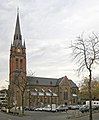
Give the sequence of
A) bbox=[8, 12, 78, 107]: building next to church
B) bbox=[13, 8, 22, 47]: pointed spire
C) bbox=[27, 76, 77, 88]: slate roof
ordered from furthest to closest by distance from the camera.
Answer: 1. bbox=[27, 76, 77, 88]: slate roof
2. bbox=[13, 8, 22, 47]: pointed spire
3. bbox=[8, 12, 78, 107]: building next to church

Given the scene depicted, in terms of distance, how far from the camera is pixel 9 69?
122625 mm

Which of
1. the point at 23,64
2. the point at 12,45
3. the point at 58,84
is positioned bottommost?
the point at 58,84

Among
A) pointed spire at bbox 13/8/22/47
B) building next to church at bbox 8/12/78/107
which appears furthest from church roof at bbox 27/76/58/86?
pointed spire at bbox 13/8/22/47

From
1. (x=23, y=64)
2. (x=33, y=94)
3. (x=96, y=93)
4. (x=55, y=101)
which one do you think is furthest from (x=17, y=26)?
(x=96, y=93)

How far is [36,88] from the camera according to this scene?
128625 millimetres

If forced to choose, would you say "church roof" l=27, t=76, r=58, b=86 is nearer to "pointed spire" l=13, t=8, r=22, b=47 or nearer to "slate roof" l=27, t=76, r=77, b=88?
"slate roof" l=27, t=76, r=77, b=88

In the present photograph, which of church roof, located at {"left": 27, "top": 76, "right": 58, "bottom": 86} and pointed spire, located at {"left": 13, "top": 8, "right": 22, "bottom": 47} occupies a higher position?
pointed spire, located at {"left": 13, "top": 8, "right": 22, "bottom": 47}

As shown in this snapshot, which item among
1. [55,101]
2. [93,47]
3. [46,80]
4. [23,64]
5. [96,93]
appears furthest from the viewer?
[46,80]

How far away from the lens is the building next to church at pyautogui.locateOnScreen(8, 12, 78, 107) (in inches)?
4589

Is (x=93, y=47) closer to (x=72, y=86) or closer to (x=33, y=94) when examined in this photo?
(x=33, y=94)

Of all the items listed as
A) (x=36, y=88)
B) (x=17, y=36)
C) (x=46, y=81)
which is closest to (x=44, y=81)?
(x=46, y=81)

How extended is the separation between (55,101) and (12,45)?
34.2 metres

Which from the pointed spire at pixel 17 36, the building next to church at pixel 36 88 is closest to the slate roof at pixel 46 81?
the building next to church at pixel 36 88

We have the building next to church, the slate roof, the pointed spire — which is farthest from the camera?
the slate roof
